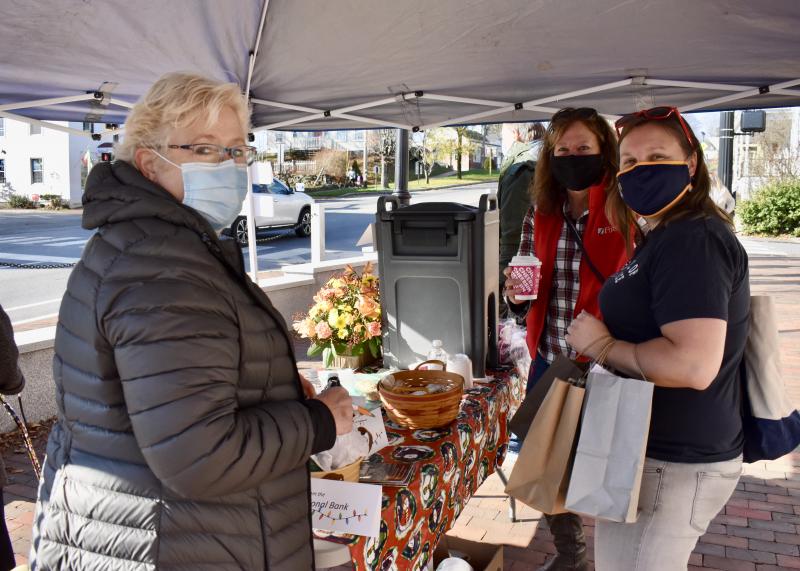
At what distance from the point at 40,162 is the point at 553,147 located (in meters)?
35.8

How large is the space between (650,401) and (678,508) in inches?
12.6

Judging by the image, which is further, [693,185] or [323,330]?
[323,330]

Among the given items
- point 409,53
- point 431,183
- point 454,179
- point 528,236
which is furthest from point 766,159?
point 528,236

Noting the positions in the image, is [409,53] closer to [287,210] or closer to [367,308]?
[367,308]

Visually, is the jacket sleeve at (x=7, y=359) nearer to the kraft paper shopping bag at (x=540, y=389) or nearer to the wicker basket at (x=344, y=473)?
the wicker basket at (x=344, y=473)

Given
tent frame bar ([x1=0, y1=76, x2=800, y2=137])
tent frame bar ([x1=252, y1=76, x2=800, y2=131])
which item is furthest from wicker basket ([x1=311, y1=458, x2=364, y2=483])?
tent frame bar ([x1=252, y1=76, x2=800, y2=131])

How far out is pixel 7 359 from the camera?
2383 mm

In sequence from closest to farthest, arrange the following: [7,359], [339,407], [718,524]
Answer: [339,407]
[7,359]
[718,524]

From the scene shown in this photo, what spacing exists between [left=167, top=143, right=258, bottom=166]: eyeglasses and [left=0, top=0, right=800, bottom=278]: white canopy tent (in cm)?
174

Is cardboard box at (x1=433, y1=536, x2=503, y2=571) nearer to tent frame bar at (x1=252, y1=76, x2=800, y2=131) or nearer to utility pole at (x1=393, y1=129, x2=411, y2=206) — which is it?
tent frame bar at (x1=252, y1=76, x2=800, y2=131)

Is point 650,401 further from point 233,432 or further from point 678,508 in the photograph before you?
point 233,432

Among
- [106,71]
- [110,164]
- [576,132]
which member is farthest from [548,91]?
[110,164]

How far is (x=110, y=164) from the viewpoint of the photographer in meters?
1.43

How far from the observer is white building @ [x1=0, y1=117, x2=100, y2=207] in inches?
1260
